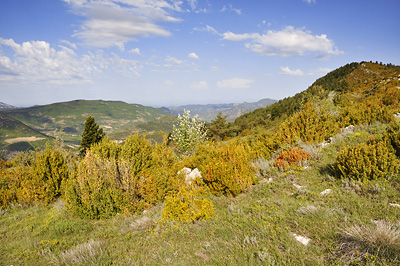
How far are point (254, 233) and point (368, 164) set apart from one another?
3899mm

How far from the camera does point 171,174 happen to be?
7352 millimetres

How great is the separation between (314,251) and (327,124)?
26.2ft

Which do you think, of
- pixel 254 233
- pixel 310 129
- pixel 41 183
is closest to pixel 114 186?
pixel 254 233

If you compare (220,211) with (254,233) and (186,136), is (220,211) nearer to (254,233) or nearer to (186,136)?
(254,233)

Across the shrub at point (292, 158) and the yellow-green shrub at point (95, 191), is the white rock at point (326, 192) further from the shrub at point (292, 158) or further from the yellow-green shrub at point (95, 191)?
the yellow-green shrub at point (95, 191)

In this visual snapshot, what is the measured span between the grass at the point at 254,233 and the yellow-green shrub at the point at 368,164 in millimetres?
306

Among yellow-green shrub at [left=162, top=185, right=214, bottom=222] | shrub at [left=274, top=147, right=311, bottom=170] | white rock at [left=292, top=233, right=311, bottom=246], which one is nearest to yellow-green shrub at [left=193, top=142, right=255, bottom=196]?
yellow-green shrub at [left=162, top=185, right=214, bottom=222]

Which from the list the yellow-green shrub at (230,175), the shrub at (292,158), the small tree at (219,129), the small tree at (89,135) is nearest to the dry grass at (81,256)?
the yellow-green shrub at (230,175)

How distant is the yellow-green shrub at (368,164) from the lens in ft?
17.1

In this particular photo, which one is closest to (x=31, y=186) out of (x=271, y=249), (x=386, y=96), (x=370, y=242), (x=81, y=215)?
(x=81, y=215)

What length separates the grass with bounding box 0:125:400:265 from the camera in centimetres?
320

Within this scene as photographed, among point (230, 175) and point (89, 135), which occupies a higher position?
point (230, 175)

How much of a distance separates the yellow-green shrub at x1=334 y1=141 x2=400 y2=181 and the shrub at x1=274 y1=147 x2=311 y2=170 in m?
1.62

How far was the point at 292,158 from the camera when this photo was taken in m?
7.54
